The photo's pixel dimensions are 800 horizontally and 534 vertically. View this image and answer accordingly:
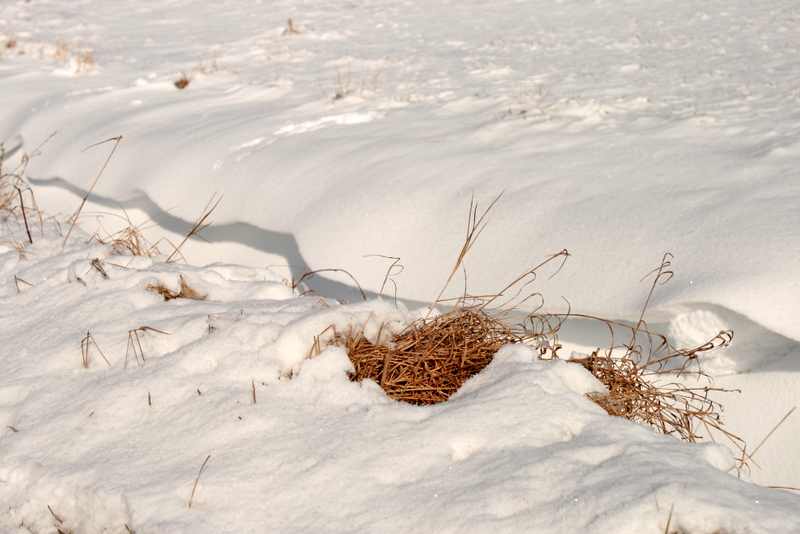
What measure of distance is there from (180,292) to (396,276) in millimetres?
914

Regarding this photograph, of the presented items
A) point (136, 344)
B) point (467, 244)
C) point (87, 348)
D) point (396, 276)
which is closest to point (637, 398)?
point (467, 244)

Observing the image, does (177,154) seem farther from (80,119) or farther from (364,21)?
(364,21)

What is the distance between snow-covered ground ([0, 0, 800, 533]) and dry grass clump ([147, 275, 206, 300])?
0.04 metres

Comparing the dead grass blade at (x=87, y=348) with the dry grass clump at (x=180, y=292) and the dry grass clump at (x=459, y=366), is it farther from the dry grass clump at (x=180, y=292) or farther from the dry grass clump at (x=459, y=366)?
the dry grass clump at (x=459, y=366)

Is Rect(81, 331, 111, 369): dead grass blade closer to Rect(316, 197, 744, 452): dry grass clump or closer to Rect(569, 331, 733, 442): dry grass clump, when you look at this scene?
Rect(316, 197, 744, 452): dry grass clump

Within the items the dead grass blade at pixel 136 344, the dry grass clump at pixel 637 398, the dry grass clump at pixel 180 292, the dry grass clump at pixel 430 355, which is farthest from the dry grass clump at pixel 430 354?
the dry grass clump at pixel 180 292

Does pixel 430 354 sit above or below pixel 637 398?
above

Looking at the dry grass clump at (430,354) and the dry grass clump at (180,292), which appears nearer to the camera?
the dry grass clump at (430,354)

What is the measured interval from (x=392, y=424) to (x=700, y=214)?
1.67 metres

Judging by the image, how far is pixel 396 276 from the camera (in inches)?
111

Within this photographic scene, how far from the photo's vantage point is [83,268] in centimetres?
240

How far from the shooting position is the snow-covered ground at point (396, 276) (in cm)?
138

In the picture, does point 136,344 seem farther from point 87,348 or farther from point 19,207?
point 19,207

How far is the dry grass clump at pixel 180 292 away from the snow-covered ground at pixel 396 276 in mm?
44
